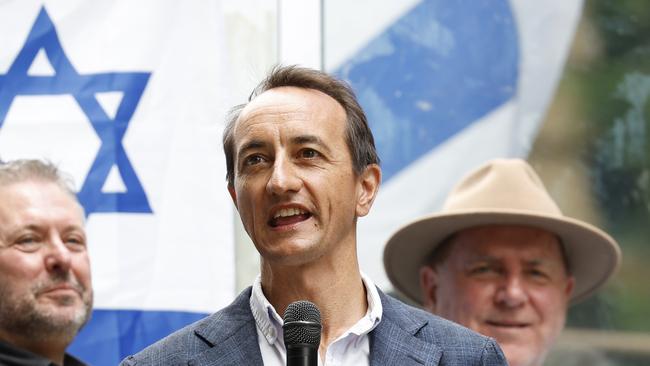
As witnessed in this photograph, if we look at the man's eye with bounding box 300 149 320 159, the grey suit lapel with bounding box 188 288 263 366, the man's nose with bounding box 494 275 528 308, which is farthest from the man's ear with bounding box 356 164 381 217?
the man's nose with bounding box 494 275 528 308

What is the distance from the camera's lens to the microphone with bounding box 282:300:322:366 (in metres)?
2.99

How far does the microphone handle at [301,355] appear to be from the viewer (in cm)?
298

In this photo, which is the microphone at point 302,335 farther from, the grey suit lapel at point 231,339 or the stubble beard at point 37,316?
the stubble beard at point 37,316

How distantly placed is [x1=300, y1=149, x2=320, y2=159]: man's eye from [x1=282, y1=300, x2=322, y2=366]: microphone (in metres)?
0.72

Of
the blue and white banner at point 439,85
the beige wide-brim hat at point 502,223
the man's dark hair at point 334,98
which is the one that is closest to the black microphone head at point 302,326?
the man's dark hair at point 334,98

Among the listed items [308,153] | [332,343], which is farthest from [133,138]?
[332,343]

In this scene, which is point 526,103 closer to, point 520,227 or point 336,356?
point 520,227

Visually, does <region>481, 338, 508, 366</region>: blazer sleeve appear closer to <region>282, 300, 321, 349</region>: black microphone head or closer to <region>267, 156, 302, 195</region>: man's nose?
<region>267, 156, 302, 195</region>: man's nose

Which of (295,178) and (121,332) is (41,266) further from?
(295,178)

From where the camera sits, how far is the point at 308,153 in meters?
3.80

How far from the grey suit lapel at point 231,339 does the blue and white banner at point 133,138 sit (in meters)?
1.68

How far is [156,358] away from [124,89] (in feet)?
6.98

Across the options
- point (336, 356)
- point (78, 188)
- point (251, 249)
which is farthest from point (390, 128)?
point (336, 356)

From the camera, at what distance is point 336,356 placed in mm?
3719
